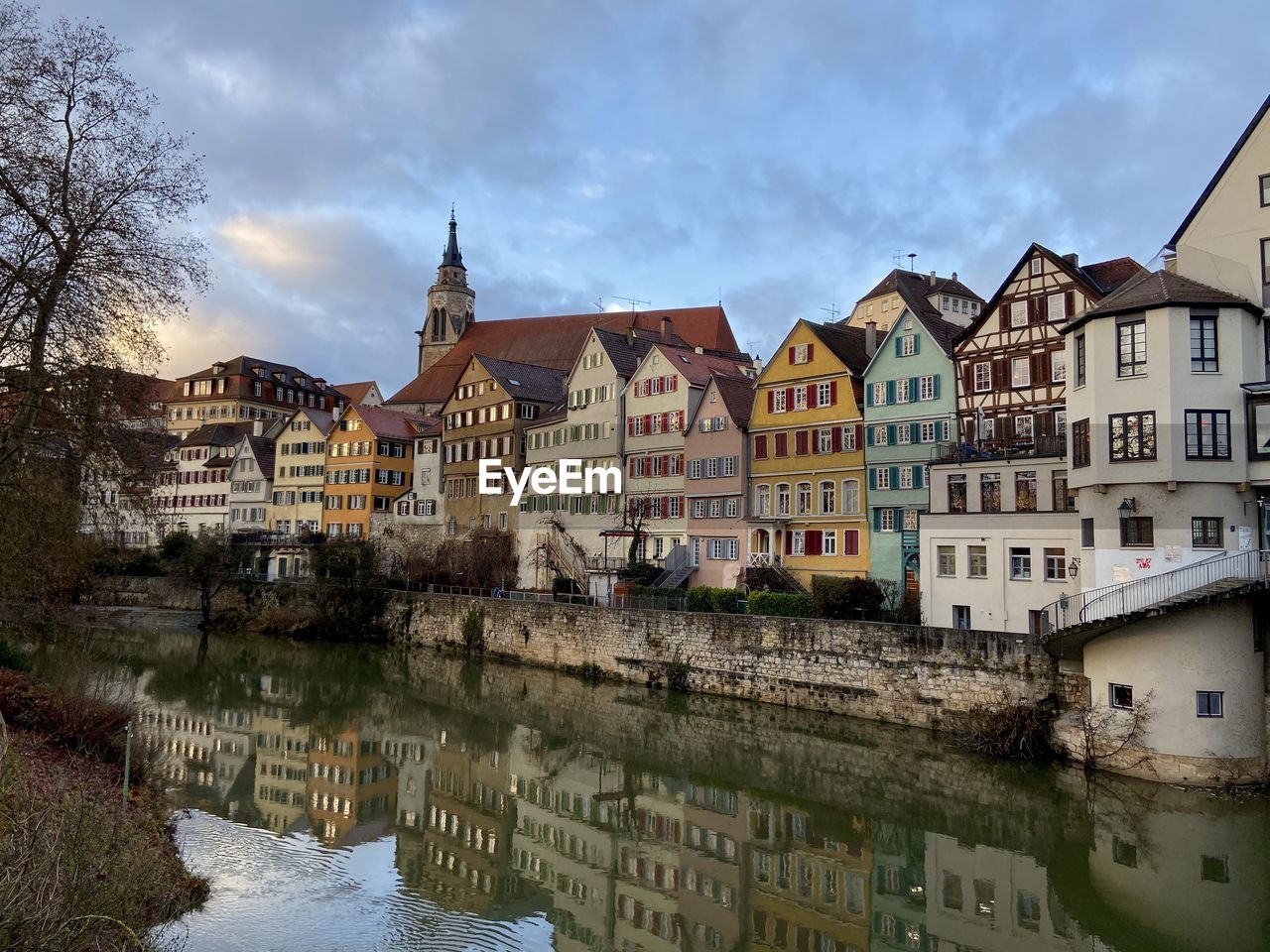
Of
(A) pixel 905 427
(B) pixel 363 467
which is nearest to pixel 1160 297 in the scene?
(A) pixel 905 427

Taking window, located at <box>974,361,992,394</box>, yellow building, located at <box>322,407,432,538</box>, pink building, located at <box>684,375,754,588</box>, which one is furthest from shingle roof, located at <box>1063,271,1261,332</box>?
yellow building, located at <box>322,407,432,538</box>

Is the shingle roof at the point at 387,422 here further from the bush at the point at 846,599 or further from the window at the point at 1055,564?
the window at the point at 1055,564

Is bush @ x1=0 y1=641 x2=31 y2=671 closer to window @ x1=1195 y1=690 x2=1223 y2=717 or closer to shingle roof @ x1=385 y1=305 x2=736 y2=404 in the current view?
window @ x1=1195 y1=690 x2=1223 y2=717

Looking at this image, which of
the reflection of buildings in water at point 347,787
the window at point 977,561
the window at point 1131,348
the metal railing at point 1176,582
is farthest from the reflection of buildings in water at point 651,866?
the window at point 1131,348

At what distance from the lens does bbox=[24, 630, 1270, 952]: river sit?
1398cm

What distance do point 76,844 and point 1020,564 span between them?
83.1 feet

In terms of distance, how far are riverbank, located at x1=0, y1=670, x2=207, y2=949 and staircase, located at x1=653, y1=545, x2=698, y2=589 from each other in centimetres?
2547

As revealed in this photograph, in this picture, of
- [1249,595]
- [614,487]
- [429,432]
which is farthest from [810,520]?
[429,432]

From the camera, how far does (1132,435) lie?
70.1 feet

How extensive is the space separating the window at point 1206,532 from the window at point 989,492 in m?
7.89

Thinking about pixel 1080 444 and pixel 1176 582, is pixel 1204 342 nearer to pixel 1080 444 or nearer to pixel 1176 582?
pixel 1080 444

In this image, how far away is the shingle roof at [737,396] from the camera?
40.2 meters

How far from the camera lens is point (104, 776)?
14.6 metres

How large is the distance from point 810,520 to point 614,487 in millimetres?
11771
